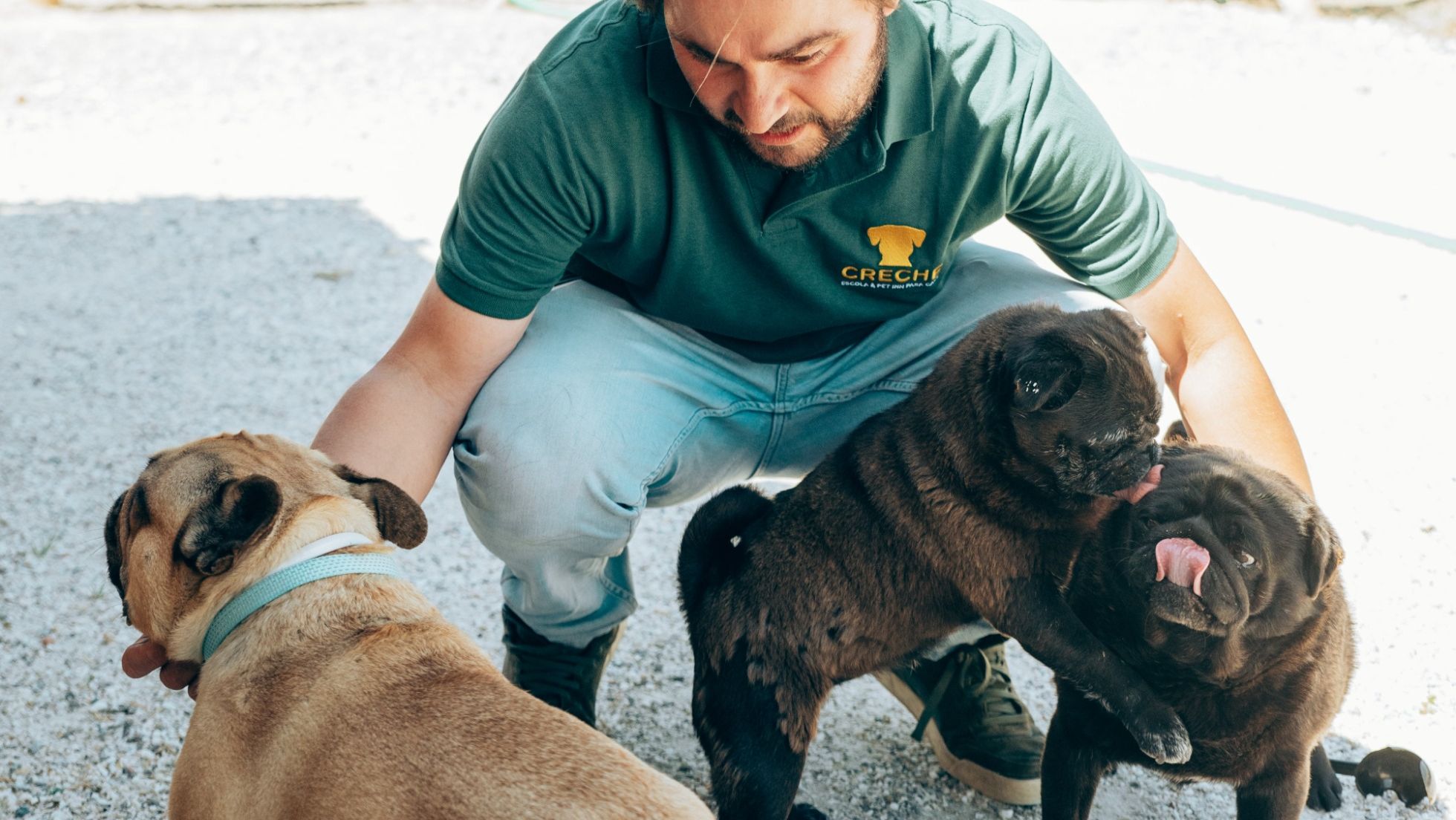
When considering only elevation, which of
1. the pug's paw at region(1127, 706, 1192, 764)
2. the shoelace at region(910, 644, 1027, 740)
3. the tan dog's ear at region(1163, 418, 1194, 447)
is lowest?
the shoelace at region(910, 644, 1027, 740)

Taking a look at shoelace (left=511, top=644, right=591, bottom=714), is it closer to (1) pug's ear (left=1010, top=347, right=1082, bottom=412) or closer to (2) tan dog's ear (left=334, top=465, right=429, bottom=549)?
(2) tan dog's ear (left=334, top=465, right=429, bottom=549)

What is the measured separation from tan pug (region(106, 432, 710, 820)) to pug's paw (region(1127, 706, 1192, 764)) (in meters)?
0.92

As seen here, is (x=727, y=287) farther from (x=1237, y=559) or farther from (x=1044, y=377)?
(x=1237, y=559)

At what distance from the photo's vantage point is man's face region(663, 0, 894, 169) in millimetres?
2312

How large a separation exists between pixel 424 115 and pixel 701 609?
6.48 meters

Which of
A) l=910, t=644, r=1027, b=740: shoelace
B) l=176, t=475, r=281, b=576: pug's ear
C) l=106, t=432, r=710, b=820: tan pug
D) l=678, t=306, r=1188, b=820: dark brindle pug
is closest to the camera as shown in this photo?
l=106, t=432, r=710, b=820: tan pug

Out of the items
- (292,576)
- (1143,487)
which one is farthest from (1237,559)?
(292,576)

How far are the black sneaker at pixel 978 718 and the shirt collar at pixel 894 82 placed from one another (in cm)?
119

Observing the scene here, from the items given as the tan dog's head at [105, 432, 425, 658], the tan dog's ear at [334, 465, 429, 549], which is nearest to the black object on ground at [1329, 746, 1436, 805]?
the tan dog's ear at [334, 465, 429, 549]

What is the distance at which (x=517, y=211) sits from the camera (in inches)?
105

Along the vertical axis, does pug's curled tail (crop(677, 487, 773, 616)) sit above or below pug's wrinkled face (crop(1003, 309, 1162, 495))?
below

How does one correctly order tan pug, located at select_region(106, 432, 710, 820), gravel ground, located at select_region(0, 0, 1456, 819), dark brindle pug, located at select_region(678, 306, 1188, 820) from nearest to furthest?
1. tan pug, located at select_region(106, 432, 710, 820)
2. dark brindle pug, located at select_region(678, 306, 1188, 820)
3. gravel ground, located at select_region(0, 0, 1456, 819)

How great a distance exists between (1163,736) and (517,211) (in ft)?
5.46

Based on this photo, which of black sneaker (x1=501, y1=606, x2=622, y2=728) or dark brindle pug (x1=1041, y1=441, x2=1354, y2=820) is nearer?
dark brindle pug (x1=1041, y1=441, x2=1354, y2=820)
